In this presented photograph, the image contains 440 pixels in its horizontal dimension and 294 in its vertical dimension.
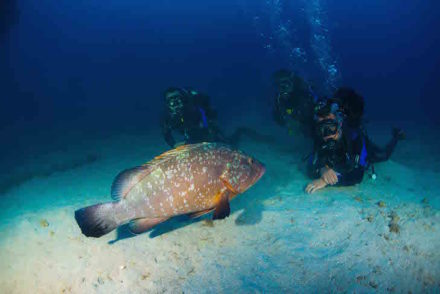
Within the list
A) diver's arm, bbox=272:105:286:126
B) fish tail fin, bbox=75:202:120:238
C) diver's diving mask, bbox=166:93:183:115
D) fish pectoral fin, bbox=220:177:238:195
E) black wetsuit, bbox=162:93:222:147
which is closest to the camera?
fish tail fin, bbox=75:202:120:238

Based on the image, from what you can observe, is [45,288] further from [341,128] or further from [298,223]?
[341,128]

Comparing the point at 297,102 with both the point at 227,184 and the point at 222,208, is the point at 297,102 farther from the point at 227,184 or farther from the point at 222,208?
the point at 222,208

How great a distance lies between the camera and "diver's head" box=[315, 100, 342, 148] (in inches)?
183

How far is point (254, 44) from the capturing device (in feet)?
302

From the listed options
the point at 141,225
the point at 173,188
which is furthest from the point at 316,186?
the point at 141,225

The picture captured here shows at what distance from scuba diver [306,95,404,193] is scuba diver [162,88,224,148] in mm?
3711

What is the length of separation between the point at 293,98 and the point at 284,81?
62cm

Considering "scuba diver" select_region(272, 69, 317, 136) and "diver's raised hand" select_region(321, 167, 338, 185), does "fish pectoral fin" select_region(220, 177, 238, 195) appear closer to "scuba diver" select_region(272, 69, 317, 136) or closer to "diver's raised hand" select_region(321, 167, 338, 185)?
"diver's raised hand" select_region(321, 167, 338, 185)

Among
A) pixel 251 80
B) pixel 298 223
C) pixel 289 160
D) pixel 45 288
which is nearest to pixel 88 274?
pixel 45 288

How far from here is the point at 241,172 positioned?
359 cm

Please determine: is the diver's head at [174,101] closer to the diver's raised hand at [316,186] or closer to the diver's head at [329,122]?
the diver's head at [329,122]

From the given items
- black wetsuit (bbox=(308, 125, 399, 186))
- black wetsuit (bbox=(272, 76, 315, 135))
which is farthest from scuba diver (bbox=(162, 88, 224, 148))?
black wetsuit (bbox=(308, 125, 399, 186))

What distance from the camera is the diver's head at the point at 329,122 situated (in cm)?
466

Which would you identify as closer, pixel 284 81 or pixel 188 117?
pixel 188 117
